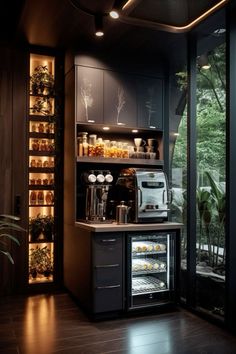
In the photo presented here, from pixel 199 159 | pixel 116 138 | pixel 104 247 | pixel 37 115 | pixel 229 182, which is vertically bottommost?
pixel 104 247

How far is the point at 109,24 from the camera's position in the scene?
3432 mm

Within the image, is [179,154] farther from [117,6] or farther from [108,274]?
[117,6]

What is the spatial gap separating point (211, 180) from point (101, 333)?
1.89 meters

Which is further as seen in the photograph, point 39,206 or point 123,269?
point 39,206

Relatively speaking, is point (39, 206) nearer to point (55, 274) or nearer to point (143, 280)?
point (55, 274)

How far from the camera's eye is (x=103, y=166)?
14.3 ft

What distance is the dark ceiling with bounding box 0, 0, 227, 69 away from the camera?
3.13m

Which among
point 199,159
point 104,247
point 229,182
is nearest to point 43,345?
point 104,247

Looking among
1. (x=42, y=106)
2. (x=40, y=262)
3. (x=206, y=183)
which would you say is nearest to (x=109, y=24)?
(x=42, y=106)

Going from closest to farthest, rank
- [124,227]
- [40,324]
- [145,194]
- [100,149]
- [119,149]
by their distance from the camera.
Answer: [40,324] < [124,227] < [145,194] < [100,149] < [119,149]

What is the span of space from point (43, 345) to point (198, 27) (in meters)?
3.41

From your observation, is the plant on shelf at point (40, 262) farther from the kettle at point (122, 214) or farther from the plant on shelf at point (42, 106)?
the plant on shelf at point (42, 106)

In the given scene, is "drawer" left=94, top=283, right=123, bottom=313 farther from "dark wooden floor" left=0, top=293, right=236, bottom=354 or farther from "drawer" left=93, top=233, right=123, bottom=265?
"drawer" left=93, top=233, right=123, bottom=265

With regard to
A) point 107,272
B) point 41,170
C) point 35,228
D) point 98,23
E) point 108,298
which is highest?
point 98,23
